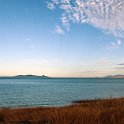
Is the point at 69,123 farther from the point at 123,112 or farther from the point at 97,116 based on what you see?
the point at 123,112

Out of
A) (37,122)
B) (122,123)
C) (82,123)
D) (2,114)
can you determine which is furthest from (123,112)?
(2,114)

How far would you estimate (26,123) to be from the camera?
10.0 m

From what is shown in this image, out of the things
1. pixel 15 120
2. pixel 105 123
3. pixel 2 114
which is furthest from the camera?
pixel 2 114

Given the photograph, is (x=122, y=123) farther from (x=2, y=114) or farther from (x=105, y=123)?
(x=2, y=114)

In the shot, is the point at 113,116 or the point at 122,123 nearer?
the point at 122,123

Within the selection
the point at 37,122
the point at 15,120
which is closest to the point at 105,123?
the point at 37,122

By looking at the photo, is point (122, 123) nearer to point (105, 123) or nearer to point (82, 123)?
point (105, 123)

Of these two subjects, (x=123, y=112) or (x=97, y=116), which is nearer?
(x=97, y=116)

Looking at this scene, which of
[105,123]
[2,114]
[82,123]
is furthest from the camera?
[2,114]

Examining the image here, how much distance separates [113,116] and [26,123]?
3258 mm

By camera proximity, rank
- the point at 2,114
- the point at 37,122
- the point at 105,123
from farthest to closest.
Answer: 1. the point at 2,114
2. the point at 37,122
3. the point at 105,123

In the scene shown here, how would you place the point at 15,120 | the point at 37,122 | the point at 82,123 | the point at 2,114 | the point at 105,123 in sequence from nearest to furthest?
1. the point at 82,123
2. the point at 105,123
3. the point at 37,122
4. the point at 15,120
5. the point at 2,114

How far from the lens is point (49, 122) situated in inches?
356

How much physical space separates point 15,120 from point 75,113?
2.86 meters
